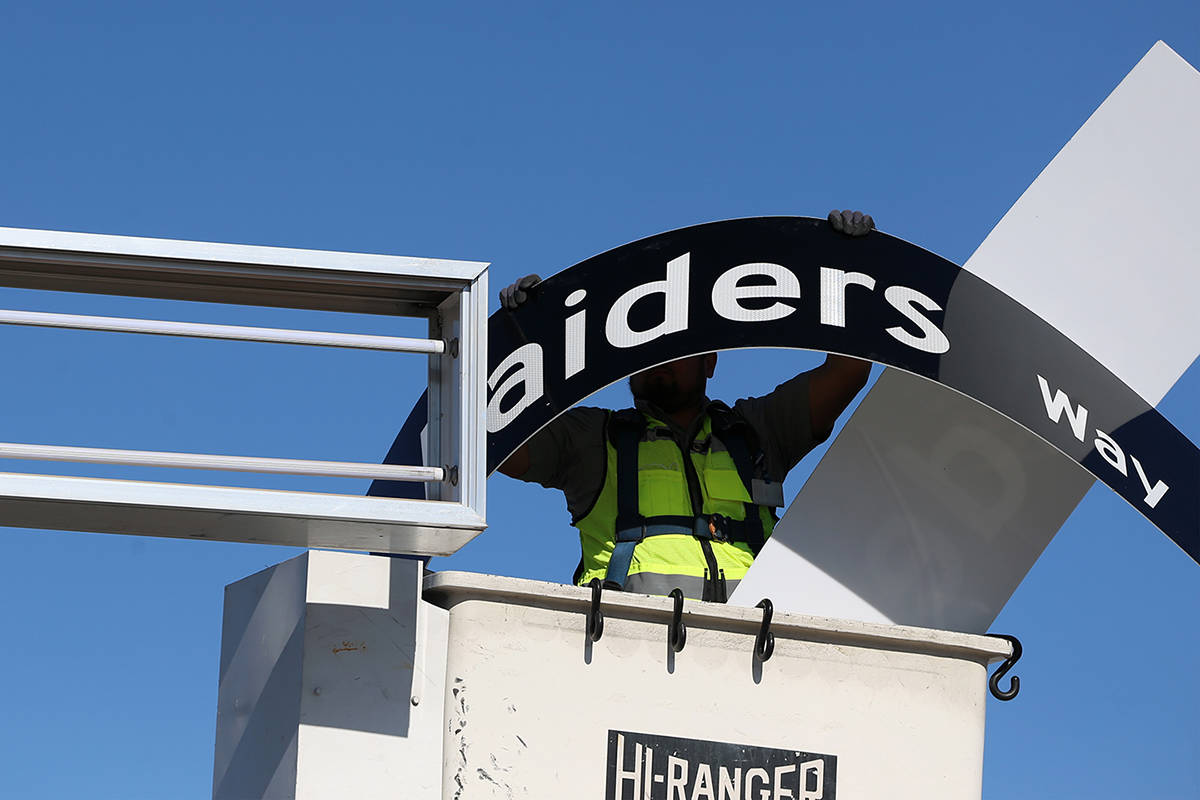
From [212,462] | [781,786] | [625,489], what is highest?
[625,489]

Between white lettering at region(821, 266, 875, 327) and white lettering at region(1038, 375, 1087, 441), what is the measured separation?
60 centimetres

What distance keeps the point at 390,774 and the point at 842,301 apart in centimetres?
191

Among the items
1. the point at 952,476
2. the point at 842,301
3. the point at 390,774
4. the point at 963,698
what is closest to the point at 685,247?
the point at 842,301

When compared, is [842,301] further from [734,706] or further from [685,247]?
[734,706]

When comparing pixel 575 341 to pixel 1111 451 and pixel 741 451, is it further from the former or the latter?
pixel 1111 451

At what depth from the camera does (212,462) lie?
12.0 feet

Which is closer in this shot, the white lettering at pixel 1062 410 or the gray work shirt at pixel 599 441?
the white lettering at pixel 1062 410

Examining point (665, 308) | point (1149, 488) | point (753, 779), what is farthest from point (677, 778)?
point (1149, 488)

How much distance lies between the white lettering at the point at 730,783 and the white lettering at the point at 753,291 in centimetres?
134

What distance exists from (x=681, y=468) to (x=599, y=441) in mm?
294

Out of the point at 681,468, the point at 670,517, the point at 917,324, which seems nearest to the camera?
the point at 917,324

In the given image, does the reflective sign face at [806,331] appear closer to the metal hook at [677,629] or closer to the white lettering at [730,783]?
the metal hook at [677,629]

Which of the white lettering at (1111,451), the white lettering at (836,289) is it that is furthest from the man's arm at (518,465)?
the white lettering at (1111,451)

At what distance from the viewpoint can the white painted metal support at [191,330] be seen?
3.62 metres
